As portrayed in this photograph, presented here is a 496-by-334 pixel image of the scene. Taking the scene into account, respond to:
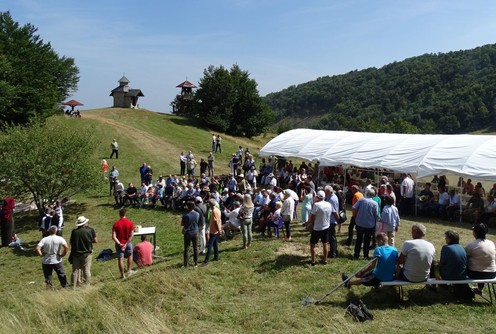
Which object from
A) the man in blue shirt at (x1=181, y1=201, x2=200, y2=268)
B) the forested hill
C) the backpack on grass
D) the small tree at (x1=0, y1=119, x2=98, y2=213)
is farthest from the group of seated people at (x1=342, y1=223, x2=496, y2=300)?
the forested hill

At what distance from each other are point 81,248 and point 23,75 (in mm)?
30731

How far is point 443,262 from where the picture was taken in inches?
282

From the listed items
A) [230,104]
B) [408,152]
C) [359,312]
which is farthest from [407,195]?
[230,104]

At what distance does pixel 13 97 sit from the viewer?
31219mm

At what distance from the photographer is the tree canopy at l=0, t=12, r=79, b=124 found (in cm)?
3173

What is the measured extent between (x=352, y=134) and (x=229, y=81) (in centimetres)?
3332

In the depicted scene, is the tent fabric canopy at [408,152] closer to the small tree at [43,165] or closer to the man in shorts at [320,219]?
the man in shorts at [320,219]

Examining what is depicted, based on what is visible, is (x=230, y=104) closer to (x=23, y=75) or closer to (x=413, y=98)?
(x=23, y=75)

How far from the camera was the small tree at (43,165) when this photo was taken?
55.7 ft

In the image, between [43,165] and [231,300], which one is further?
[43,165]

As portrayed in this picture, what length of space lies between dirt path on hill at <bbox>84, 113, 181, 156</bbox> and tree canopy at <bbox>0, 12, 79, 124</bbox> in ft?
20.6

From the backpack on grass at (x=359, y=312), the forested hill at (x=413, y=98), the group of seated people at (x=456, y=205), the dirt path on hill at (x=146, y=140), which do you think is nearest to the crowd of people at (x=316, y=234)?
the group of seated people at (x=456, y=205)

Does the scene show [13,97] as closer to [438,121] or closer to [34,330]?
[34,330]

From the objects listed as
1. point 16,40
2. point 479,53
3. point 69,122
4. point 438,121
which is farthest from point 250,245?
point 479,53
